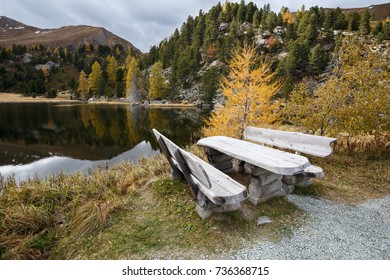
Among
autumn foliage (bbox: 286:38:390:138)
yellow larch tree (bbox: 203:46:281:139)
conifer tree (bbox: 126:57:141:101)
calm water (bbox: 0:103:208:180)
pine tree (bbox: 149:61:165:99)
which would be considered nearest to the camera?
autumn foliage (bbox: 286:38:390:138)

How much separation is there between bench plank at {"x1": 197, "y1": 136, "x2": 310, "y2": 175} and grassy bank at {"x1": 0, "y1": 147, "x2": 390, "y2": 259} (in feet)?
3.32

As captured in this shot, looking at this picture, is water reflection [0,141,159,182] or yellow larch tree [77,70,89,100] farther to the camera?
yellow larch tree [77,70,89,100]

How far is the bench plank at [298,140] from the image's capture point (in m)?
4.39

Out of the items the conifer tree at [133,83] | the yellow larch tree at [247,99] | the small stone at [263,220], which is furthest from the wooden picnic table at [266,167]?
the conifer tree at [133,83]

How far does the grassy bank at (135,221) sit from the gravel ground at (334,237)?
0.20 metres

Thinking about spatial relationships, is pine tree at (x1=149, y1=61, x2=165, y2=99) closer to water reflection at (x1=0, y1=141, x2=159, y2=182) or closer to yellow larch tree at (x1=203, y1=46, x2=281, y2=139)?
water reflection at (x1=0, y1=141, x2=159, y2=182)

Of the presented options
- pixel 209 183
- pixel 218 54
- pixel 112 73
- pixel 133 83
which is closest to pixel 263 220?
pixel 209 183

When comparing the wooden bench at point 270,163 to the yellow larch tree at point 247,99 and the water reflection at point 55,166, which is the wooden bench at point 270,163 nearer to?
the yellow larch tree at point 247,99

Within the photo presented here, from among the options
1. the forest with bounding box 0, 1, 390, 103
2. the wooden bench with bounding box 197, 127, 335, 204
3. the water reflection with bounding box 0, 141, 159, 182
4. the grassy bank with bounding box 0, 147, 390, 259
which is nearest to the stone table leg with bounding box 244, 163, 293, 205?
the wooden bench with bounding box 197, 127, 335, 204

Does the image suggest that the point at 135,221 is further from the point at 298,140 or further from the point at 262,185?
the point at 298,140

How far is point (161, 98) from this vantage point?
60344 mm

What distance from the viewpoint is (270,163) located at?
10.7ft

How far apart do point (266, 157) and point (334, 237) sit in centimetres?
Answer: 158

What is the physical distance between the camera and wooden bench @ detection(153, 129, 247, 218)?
290 centimetres
